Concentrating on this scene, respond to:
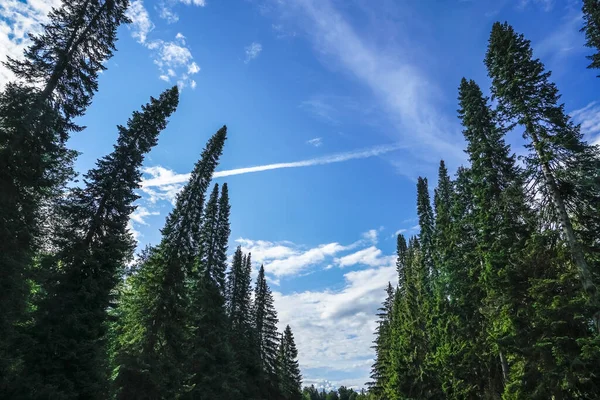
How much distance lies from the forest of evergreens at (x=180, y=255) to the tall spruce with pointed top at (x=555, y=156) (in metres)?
0.07

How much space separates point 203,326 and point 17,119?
74.2 ft

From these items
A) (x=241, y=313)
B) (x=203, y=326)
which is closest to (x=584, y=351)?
(x=203, y=326)

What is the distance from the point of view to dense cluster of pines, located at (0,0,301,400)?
14555mm

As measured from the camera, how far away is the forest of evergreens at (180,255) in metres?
14.5

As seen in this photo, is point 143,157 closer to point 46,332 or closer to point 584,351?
point 46,332

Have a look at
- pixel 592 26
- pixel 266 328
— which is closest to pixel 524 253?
pixel 592 26

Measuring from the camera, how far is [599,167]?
Answer: 1457cm

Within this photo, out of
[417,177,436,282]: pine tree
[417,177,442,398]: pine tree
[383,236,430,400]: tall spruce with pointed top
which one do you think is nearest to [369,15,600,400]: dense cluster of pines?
[417,177,442,398]: pine tree

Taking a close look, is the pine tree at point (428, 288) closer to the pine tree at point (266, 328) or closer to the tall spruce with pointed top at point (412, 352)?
the tall spruce with pointed top at point (412, 352)

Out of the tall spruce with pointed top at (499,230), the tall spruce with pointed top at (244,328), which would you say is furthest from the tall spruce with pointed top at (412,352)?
the tall spruce with pointed top at (244,328)

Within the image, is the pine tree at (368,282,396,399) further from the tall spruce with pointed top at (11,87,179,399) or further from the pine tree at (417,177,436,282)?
the tall spruce with pointed top at (11,87,179,399)

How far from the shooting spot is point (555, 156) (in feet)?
52.3

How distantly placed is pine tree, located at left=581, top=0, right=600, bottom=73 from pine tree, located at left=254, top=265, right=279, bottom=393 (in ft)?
178

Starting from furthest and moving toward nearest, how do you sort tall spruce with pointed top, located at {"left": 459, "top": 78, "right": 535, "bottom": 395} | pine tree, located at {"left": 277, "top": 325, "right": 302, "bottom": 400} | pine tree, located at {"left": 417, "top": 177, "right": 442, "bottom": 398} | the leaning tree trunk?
pine tree, located at {"left": 277, "top": 325, "right": 302, "bottom": 400}, pine tree, located at {"left": 417, "top": 177, "right": 442, "bottom": 398}, tall spruce with pointed top, located at {"left": 459, "top": 78, "right": 535, "bottom": 395}, the leaning tree trunk
